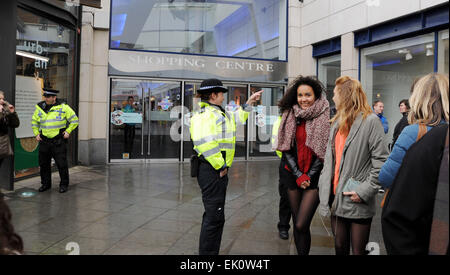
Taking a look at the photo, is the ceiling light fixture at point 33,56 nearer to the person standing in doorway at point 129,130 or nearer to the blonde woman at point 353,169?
the person standing in doorway at point 129,130

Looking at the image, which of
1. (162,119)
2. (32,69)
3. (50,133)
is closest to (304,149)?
(50,133)

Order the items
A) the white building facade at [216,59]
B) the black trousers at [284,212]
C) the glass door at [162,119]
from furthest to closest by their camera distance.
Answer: the glass door at [162,119] → the white building facade at [216,59] → the black trousers at [284,212]

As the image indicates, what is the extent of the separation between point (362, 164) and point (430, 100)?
99cm

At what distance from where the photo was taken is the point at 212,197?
336cm

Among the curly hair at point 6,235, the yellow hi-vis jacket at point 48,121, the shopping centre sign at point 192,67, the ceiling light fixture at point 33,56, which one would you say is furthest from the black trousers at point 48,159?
the curly hair at point 6,235

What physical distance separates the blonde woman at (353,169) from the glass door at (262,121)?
9.15m

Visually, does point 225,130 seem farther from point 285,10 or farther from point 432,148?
point 285,10

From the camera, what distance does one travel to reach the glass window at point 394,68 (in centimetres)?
830

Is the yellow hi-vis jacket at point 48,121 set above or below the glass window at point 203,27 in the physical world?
below

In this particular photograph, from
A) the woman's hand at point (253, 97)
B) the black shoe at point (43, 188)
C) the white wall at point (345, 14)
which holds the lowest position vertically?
the black shoe at point (43, 188)

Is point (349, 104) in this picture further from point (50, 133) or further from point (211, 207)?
point (50, 133)

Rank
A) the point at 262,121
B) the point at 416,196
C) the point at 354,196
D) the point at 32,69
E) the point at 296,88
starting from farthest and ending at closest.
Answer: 1. the point at 262,121
2. the point at 32,69
3. the point at 296,88
4. the point at 354,196
5. the point at 416,196

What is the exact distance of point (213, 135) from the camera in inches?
130

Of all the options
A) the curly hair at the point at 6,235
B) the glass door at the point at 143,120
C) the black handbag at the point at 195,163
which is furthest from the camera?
the glass door at the point at 143,120
